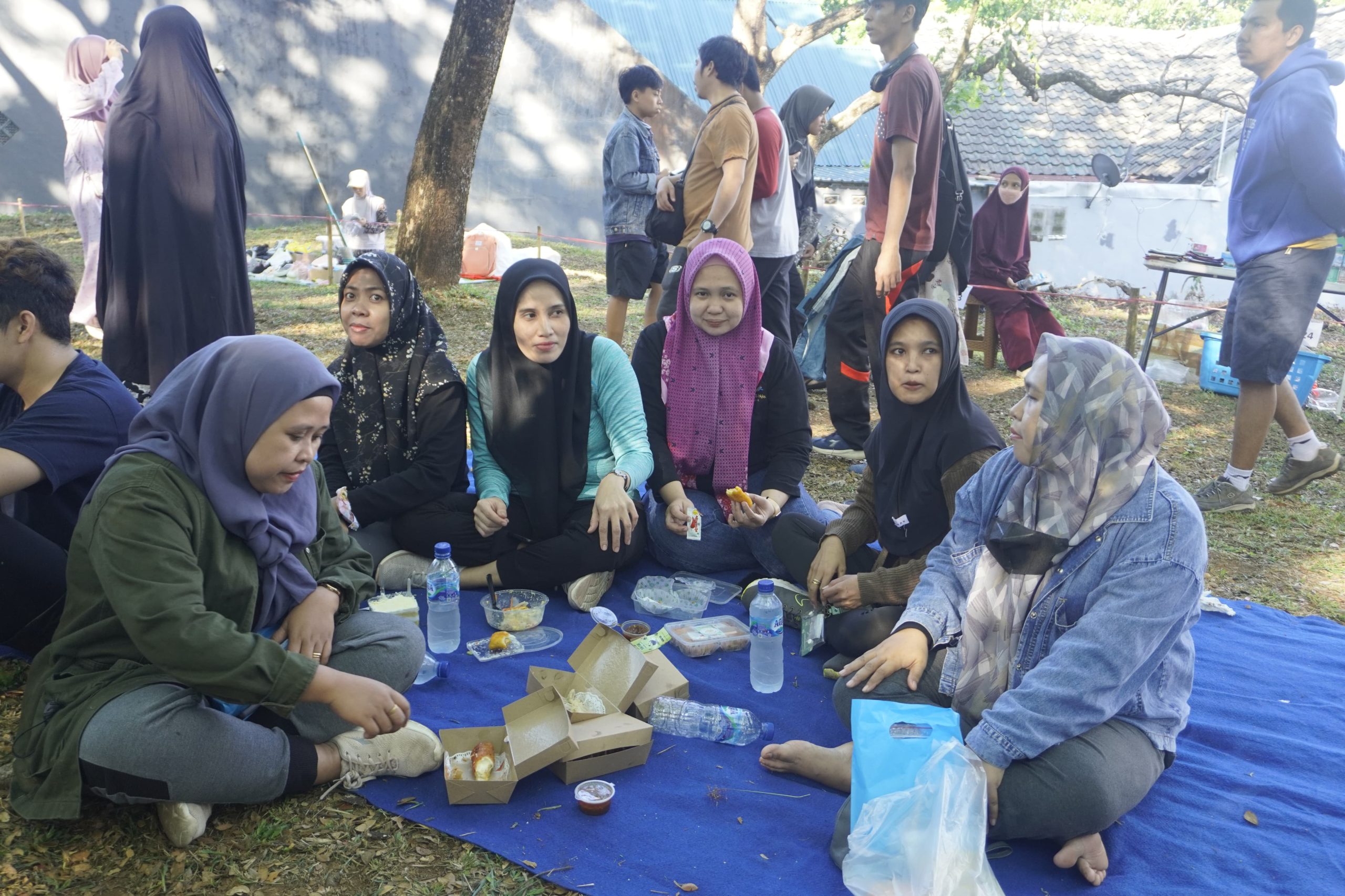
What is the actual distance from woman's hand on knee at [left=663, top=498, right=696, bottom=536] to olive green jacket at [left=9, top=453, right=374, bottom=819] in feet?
5.28

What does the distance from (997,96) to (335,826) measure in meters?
16.5

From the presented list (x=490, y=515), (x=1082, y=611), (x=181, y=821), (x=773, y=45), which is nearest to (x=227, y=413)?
(x=181, y=821)

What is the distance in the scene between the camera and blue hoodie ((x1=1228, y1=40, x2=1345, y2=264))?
4.31 metres

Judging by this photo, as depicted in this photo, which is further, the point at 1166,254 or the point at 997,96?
the point at 997,96

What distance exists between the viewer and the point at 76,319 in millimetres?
7059

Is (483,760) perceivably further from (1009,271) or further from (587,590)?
(1009,271)

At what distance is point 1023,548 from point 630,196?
4.65 metres

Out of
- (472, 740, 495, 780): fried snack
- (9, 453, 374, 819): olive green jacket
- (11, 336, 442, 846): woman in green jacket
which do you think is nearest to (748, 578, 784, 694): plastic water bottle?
(472, 740, 495, 780): fried snack

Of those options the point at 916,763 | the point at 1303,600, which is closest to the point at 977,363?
the point at 1303,600

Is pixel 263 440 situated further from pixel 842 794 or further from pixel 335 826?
pixel 842 794

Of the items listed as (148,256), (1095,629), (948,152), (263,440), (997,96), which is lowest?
(1095,629)

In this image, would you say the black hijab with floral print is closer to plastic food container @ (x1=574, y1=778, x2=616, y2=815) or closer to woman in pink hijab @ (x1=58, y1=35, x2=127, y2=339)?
plastic food container @ (x1=574, y1=778, x2=616, y2=815)

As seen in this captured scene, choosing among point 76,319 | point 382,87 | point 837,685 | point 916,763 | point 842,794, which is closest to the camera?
point 916,763

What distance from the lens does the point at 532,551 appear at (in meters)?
3.50
